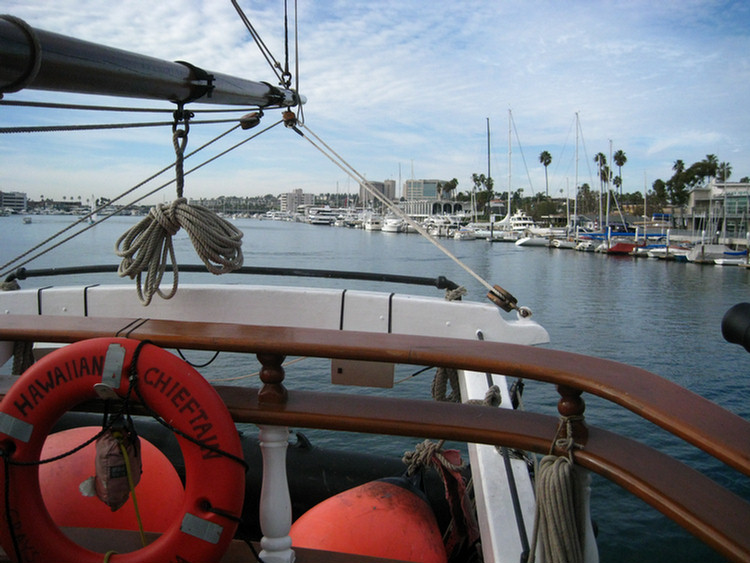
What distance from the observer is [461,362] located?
67.2 inches

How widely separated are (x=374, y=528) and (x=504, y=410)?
107cm

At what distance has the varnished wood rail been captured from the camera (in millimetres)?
1337

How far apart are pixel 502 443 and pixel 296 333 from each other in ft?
2.44

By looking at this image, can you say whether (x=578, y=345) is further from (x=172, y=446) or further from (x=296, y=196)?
(x=296, y=196)

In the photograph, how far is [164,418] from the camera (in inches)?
68.2

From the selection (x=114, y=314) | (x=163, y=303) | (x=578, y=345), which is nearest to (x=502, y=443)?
(x=163, y=303)

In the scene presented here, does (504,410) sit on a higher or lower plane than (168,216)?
lower

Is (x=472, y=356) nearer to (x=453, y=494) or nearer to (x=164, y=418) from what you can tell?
(x=164, y=418)

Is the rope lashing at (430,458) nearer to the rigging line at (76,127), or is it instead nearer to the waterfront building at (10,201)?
the rigging line at (76,127)

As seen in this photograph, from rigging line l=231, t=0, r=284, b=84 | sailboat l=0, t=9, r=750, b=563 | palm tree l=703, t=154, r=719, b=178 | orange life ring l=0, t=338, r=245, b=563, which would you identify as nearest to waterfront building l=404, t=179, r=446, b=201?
palm tree l=703, t=154, r=719, b=178

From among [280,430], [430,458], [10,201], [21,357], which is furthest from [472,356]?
[10,201]

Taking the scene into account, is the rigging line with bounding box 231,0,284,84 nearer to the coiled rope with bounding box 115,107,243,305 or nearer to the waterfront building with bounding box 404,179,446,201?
the coiled rope with bounding box 115,107,243,305

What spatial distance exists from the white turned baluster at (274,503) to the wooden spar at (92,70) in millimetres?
1525

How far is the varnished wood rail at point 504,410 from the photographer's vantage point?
4.39ft
